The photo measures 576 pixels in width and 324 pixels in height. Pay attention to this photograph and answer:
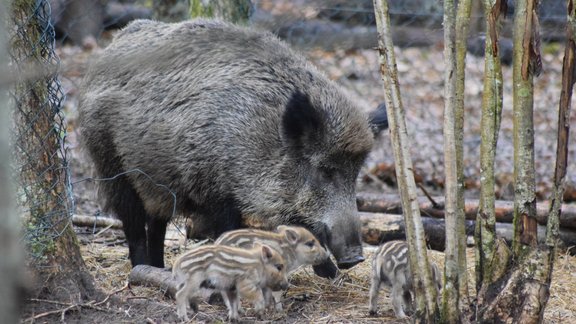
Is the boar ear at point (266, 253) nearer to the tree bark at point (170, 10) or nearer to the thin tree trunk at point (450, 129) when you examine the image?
the thin tree trunk at point (450, 129)

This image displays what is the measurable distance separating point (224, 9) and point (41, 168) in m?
3.46

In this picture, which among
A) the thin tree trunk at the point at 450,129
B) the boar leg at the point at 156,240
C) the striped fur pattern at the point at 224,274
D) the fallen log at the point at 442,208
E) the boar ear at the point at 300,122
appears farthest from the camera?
the fallen log at the point at 442,208

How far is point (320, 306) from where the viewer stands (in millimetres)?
5418

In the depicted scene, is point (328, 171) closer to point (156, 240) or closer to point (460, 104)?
point (156, 240)

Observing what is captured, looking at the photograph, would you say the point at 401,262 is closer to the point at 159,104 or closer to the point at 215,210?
the point at 215,210

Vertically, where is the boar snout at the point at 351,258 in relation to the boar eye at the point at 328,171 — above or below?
below

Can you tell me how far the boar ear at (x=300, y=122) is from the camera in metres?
5.90

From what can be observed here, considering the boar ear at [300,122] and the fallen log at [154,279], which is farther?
the boar ear at [300,122]

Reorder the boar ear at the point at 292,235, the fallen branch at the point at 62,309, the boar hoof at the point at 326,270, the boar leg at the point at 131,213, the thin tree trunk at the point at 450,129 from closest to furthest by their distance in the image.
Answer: the thin tree trunk at the point at 450,129
the fallen branch at the point at 62,309
the boar ear at the point at 292,235
the boar hoof at the point at 326,270
the boar leg at the point at 131,213

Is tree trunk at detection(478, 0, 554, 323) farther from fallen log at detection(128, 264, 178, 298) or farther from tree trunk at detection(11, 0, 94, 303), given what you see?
tree trunk at detection(11, 0, 94, 303)

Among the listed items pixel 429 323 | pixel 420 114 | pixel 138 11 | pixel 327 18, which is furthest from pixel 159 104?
pixel 138 11

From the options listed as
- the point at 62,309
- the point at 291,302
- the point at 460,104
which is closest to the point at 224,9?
the point at 291,302

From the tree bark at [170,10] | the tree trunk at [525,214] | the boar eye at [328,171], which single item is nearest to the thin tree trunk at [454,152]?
the tree trunk at [525,214]

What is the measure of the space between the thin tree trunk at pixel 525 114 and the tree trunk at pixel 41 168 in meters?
2.61
